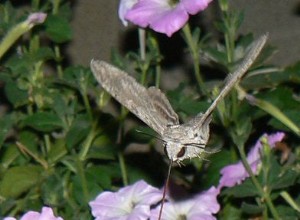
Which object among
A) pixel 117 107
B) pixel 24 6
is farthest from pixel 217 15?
pixel 24 6

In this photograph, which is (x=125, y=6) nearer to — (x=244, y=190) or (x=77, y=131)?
(x=77, y=131)

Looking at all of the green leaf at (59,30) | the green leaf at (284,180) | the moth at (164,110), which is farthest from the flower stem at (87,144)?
the moth at (164,110)

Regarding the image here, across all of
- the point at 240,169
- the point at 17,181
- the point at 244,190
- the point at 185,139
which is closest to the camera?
the point at 185,139

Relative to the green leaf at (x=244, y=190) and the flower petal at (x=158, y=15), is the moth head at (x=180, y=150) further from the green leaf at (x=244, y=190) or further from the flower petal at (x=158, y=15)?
the flower petal at (x=158, y=15)

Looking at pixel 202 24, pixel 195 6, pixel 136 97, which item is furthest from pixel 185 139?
pixel 202 24

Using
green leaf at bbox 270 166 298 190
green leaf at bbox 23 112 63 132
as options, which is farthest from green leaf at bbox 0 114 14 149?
green leaf at bbox 270 166 298 190
